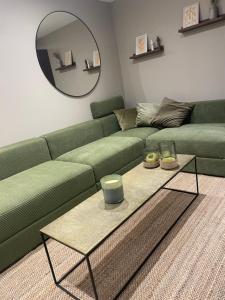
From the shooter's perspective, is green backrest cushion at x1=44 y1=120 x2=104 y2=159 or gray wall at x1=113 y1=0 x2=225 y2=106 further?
gray wall at x1=113 y1=0 x2=225 y2=106

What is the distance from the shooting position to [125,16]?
346 cm

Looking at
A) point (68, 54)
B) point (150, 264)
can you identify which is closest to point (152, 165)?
point (150, 264)

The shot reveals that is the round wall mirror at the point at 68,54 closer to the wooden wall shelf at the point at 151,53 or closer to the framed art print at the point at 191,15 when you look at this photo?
the wooden wall shelf at the point at 151,53

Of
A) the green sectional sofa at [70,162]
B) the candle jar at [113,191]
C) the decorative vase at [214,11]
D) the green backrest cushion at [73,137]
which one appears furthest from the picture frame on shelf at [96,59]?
the candle jar at [113,191]

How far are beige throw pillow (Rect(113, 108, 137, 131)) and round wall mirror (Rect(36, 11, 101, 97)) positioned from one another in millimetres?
525

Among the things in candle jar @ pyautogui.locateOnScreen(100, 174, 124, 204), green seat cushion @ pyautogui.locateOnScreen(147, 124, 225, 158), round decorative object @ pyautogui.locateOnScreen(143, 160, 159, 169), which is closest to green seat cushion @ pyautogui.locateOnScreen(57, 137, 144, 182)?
green seat cushion @ pyautogui.locateOnScreen(147, 124, 225, 158)

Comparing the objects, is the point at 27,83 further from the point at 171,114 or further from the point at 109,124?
the point at 171,114

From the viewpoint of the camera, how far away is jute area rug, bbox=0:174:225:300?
4.30 ft

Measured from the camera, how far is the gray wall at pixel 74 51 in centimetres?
283

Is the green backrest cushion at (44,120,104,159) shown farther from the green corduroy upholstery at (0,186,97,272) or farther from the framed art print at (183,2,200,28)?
the framed art print at (183,2,200,28)

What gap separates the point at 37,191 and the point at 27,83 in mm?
1330

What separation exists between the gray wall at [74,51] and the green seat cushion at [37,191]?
3.86 ft

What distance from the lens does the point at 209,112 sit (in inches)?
113

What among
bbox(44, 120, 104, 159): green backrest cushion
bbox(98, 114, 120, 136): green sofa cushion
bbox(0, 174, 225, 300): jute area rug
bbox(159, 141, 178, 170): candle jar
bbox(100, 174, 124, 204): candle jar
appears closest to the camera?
bbox(0, 174, 225, 300): jute area rug
